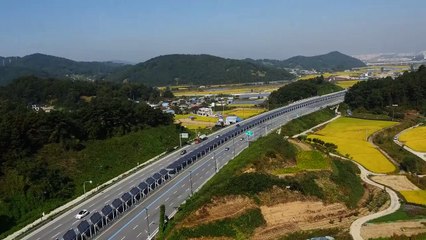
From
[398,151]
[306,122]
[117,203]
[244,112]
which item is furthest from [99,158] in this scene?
[244,112]

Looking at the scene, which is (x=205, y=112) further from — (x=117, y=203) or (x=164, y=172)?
(x=117, y=203)

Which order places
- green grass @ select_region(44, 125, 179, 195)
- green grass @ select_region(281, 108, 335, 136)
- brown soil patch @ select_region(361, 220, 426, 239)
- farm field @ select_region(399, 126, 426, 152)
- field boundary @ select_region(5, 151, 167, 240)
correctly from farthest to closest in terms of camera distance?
green grass @ select_region(281, 108, 335, 136)
farm field @ select_region(399, 126, 426, 152)
green grass @ select_region(44, 125, 179, 195)
field boundary @ select_region(5, 151, 167, 240)
brown soil patch @ select_region(361, 220, 426, 239)

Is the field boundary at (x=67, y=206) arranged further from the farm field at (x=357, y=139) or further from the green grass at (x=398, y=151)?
the green grass at (x=398, y=151)

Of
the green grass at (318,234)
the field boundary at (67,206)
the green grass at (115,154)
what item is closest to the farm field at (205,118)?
the green grass at (115,154)

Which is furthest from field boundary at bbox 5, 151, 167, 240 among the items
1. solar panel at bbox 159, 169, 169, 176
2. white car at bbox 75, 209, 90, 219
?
solar panel at bbox 159, 169, 169, 176

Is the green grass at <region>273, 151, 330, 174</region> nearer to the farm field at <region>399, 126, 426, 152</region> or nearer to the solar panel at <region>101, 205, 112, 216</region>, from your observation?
the solar panel at <region>101, 205, 112, 216</region>

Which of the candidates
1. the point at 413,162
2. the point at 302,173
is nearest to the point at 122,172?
the point at 302,173

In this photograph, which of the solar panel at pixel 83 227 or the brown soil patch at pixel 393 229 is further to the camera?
the brown soil patch at pixel 393 229
